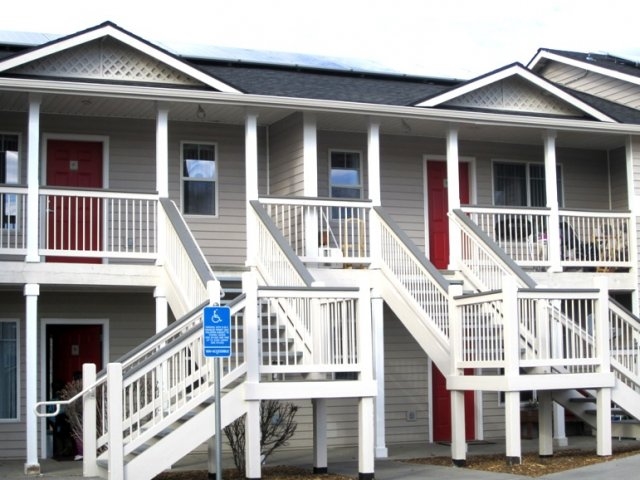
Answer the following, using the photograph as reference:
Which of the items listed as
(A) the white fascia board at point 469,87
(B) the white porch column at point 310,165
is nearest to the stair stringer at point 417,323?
(B) the white porch column at point 310,165

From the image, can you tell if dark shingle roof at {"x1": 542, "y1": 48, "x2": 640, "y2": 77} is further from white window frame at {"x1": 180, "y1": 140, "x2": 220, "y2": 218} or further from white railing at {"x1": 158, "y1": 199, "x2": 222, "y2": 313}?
white railing at {"x1": 158, "y1": 199, "x2": 222, "y2": 313}

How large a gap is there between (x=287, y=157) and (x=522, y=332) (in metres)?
5.56

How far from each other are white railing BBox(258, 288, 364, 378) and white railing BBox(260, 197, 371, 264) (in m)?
3.21

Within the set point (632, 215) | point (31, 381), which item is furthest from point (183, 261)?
point (632, 215)

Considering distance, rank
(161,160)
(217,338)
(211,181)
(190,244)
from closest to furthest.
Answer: (217,338)
(190,244)
(161,160)
(211,181)

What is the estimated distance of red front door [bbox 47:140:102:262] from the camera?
1664cm

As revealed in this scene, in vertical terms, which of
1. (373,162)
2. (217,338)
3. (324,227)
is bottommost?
(217,338)

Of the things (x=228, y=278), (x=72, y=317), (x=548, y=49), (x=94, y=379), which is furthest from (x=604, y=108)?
(x=94, y=379)

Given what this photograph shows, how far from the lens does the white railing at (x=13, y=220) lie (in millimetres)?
16422

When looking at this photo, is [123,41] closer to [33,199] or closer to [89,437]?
[33,199]

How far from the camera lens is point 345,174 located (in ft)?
66.7

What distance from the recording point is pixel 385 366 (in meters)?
20.4

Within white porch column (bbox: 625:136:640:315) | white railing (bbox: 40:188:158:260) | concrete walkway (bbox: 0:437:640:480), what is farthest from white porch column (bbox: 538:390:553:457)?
white railing (bbox: 40:188:158:260)

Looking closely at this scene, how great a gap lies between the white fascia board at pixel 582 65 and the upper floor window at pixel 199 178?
8149mm
